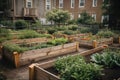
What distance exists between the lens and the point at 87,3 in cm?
2578

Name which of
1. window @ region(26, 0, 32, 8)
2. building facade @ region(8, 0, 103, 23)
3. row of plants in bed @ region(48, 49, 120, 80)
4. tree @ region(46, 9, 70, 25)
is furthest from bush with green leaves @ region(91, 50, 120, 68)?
window @ region(26, 0, 32, 8)

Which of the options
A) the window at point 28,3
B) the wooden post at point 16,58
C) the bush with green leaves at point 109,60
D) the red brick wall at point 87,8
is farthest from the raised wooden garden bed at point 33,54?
the red brick wall at point 87,8

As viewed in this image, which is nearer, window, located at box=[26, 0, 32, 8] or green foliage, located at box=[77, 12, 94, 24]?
window, located at box=[26, 0, 32, 8]

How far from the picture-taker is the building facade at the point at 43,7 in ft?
65.1

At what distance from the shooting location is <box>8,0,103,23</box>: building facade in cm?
1983

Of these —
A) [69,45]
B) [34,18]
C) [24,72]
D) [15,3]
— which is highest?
[15,3]

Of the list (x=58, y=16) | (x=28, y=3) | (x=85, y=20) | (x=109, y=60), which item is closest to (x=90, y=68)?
(x=109, y=60)

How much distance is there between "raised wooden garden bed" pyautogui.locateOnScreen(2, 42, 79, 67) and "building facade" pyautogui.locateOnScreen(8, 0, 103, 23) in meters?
13.0

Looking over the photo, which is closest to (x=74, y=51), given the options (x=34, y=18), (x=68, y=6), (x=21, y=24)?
(x=21, y=24)

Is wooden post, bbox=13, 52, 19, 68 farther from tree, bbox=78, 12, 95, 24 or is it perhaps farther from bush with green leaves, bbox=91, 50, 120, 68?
tree, bbox=78, 12, 95, 24

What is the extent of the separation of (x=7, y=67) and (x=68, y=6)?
2336cm

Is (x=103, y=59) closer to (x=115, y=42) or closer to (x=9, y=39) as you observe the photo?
(x=9, y=39)

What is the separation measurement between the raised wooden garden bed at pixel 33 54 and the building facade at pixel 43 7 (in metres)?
13.0

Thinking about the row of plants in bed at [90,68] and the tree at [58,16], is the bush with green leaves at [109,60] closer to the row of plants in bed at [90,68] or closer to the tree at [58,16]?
the row of plants in bed at [90,68]
